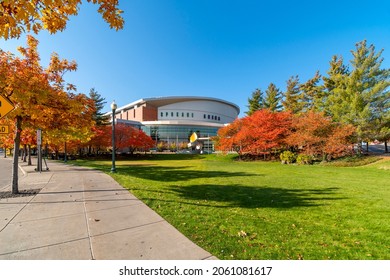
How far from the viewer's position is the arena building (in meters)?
79.9

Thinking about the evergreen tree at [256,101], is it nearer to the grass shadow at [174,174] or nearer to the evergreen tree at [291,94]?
the evergreen tree at [291,94]

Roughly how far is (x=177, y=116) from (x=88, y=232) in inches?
3616

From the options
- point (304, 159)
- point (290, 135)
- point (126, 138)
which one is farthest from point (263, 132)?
point (126, 138)

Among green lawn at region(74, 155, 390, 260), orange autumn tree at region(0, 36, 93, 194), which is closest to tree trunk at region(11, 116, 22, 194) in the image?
orange autumn tree at region(0, 36, 93, 194)

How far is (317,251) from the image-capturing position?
11.3 ft

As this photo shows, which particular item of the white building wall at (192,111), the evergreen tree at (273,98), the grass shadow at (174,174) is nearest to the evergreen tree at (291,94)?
the evergreen tree at (273,98)

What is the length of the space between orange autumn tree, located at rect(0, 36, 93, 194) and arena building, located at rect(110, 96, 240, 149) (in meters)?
65.3

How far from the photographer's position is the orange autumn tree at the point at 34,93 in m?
6.70

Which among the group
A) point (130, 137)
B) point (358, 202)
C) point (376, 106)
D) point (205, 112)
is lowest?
point (358, 202)

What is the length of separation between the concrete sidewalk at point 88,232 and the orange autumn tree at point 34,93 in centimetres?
305

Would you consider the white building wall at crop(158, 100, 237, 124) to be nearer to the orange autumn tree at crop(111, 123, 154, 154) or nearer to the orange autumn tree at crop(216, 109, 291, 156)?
the orange autumn tree at crop(111, 123, 154, 154)

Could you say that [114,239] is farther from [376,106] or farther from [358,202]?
[376,106]

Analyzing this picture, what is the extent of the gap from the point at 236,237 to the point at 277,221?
5.25 feet
